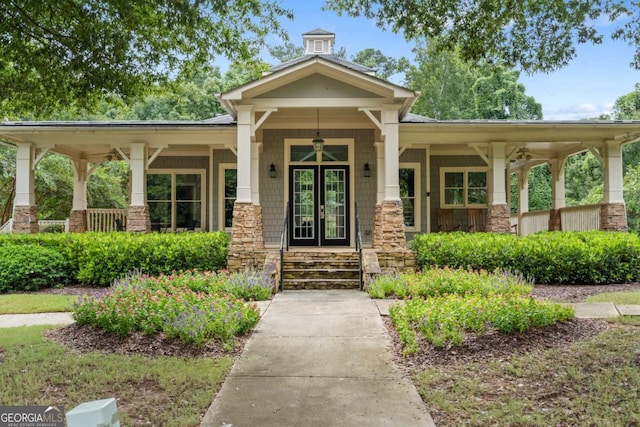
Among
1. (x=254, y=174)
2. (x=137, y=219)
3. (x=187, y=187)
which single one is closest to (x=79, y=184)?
(x=187, y=187)

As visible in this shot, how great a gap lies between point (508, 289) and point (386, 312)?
218cm

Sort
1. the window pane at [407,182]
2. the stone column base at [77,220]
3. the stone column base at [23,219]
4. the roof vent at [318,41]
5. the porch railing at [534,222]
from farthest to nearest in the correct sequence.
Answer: the porch railing at [534,222], the roof vent at [318,41], the stone column base at [77,220], the window pane at [407,182], the stone column base at [23,219]

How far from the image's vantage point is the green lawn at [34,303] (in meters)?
7.48

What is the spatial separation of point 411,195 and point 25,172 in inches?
413

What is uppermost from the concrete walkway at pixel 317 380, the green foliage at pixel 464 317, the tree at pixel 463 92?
the tree at pixel 463 92

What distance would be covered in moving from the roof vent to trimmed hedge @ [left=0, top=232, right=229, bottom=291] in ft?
28.7

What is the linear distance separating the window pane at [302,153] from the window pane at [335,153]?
0.33 metres

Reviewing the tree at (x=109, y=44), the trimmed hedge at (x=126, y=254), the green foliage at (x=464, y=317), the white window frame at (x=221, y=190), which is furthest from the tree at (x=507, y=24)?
the white window frame at (x=221, y=190)

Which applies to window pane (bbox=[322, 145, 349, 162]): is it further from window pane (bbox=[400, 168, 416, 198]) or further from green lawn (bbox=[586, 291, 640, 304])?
green lawn (bbox=[586, 291, 640, 304])

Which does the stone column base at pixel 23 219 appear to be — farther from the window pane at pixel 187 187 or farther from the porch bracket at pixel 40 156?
the window pane at pixel 187 187

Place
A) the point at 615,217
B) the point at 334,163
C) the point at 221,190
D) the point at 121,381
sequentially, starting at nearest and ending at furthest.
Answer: the point at 121,381, the point at 615,217, the point at 334,163, the point at 221,190

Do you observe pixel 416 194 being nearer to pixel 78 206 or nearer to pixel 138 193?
pixel 138 193

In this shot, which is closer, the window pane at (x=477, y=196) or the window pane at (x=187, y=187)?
the window pane at (x=477, y=196)

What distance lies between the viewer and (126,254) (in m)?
9.81
